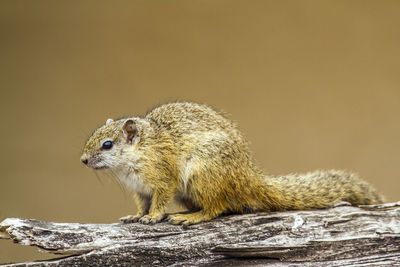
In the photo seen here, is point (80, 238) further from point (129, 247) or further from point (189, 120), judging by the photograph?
point (189, 120)

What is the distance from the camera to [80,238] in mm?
2051

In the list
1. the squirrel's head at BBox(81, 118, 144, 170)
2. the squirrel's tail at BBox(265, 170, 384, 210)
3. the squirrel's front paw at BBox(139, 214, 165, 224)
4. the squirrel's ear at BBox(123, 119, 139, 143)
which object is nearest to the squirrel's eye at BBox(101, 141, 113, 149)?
the squirrel's head at BBox(81, 118, 144, 170)

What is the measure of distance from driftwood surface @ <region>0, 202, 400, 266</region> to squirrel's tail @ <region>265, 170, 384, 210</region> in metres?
0.12

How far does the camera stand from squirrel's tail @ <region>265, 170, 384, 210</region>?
2.40 m

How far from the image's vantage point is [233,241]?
2.17 metres

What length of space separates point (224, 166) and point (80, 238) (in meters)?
0.74

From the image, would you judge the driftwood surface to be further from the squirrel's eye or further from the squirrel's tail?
the squirrel's eye

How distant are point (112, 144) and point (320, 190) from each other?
1.13 m

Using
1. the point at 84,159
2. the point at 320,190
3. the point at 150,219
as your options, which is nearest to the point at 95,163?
the point at 84,159

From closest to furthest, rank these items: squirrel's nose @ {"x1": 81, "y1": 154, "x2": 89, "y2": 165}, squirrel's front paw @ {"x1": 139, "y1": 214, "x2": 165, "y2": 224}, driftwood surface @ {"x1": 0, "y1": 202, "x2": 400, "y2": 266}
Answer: driftwood surface @ {"x1": 0, "y1": 202, "x2": 400, "y2": 266} < squirrel's front paw @ {"x1": 139, "y1": 214, "x2": 165, "y2": 224} < squirrel's nose @ {"x1": 81, "y1": 154, "x2": 89, "y2": 165}

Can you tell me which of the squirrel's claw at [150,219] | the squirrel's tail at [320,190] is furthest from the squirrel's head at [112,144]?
the squirrel's tail at [320,190]

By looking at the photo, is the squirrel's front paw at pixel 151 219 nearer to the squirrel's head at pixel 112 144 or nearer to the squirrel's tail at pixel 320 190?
the squirrel's head at pixel 112 144

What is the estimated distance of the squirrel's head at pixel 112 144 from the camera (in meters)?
2.38

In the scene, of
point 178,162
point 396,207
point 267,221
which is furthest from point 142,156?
point 396,207
